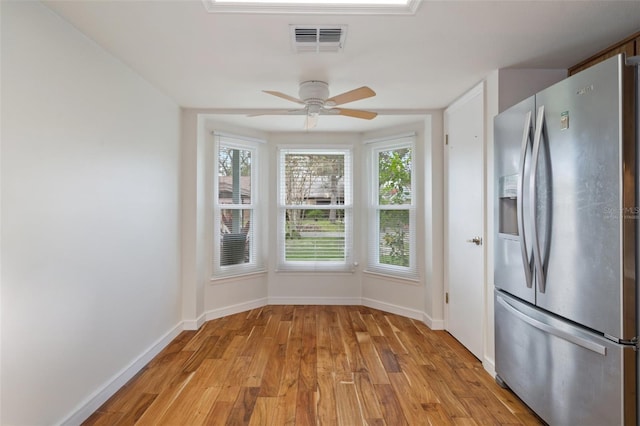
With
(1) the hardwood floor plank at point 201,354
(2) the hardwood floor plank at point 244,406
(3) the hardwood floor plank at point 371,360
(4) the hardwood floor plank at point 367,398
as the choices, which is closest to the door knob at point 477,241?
(3) the hardwood floor plank at point 371,360

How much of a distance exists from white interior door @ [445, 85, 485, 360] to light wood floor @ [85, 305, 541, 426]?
0.85ft

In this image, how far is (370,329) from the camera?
3342 millimetres

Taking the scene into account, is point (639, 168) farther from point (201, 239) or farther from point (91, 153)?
point (201, 239)

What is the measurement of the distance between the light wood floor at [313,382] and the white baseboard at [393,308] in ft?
0.88

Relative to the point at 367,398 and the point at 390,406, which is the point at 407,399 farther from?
the point at 367,398

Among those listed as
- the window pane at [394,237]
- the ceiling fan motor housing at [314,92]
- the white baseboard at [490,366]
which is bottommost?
the white baseboard at [490,366]

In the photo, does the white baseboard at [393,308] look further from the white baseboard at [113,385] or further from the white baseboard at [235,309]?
the white baseboard at [113,385]

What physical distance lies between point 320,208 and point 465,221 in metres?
1.87

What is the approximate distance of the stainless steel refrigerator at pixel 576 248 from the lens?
54.8 inches

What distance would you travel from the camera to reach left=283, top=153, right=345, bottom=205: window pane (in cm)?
421

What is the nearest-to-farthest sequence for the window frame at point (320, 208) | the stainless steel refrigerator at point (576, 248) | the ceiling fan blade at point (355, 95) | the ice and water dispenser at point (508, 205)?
the stainless steel refrigerator at point (576, 248) → the ice and water dispenser at point (508, 205) → the ceiling fan blade at point (355, 95) → the window frame at point (320, 208)

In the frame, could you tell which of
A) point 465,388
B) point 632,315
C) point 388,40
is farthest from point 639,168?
point 465,388

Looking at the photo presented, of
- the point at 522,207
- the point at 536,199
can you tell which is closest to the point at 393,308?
the point at 522,207

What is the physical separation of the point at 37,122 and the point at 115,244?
897mm
